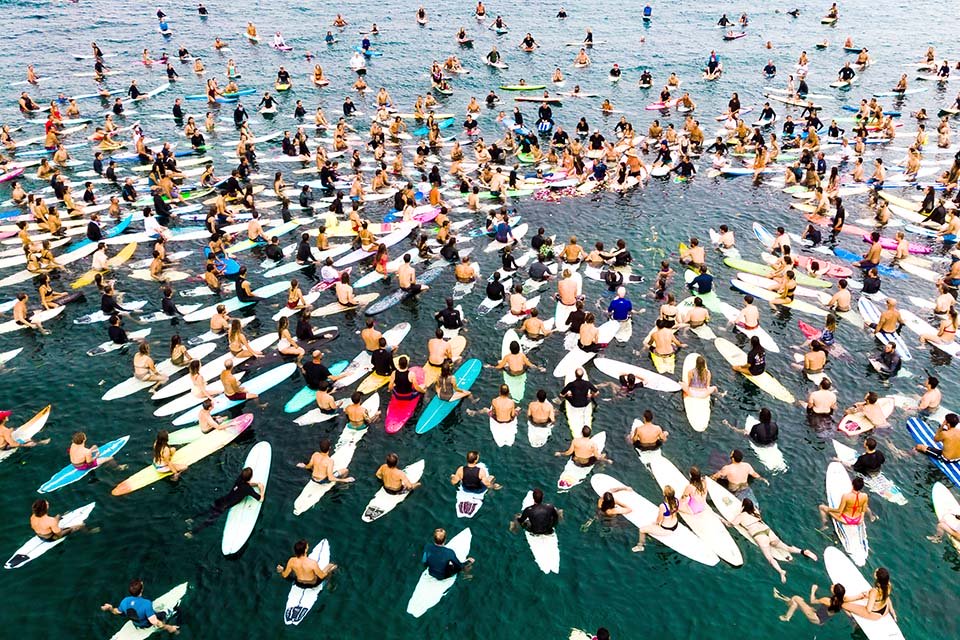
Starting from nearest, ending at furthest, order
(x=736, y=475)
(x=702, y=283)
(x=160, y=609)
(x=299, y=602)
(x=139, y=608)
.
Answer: (x=139, y=608) < (x=160, y=609) < (x=299, y=602) < (x=736, y=475) < (x=702, y=283)

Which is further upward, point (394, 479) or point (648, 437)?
point (394, 479)

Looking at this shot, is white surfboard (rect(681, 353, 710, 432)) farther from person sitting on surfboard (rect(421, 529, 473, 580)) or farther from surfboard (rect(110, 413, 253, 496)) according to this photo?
surfboard (rect(110, 413, 253, 496))

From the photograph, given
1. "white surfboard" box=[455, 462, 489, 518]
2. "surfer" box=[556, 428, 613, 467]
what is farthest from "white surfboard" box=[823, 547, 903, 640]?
"white surfboard" box=[455, 462, 489, 518]

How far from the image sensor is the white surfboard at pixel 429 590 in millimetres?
17094

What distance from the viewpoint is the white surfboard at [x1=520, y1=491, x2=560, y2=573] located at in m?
18.2

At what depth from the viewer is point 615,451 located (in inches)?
867

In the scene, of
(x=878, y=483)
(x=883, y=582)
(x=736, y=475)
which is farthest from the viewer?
(x=878, y=483)

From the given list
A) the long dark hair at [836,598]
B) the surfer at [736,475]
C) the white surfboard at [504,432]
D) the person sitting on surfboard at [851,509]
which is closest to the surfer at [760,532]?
the surfer at [736,475]

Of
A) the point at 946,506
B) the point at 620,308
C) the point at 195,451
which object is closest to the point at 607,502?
the point at 946,506

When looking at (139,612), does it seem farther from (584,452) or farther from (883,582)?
(883,582)

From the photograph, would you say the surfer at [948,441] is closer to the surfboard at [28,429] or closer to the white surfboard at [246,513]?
the white surfboard at [246,513]

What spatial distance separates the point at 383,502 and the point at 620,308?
1363 centimetres

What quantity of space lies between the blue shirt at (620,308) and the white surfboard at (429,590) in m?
13.6

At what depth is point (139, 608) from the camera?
53.4 ft
